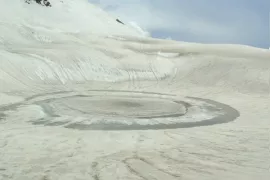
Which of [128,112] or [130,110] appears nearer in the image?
[128,112]

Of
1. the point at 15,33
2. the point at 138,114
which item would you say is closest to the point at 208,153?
the point at 138,114

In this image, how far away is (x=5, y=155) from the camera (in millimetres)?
6746

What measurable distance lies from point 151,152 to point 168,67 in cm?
1719

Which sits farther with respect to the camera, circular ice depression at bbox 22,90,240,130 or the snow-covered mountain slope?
circular ice depression at bbox 22,90,240,130

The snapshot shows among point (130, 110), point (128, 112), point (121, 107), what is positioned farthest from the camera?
point (121, 107)

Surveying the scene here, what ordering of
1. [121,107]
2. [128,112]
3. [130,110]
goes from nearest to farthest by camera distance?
[128,112]
[130,110]
[121,107]

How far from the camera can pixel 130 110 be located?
12.4m

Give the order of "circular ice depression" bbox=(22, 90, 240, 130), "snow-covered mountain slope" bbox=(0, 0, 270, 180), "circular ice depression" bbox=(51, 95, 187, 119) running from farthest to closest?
1. "circular ice depression" bbox=(51, 95, 187, 119)
2. "circular ice depression" bbox=(22, 90, 240, 130)
3. "snow-covered mountain slope" bbox=(0, 0, 270, 180)

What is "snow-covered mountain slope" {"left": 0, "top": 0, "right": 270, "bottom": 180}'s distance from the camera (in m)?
6.47

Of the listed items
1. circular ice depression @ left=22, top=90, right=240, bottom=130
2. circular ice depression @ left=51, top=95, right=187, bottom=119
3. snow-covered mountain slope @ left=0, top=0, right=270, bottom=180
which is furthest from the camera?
circular ice depression @ left=51, top=95, right=187, bottom=119

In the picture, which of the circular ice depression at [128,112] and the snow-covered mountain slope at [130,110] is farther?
the circular ice depression at [128,112]

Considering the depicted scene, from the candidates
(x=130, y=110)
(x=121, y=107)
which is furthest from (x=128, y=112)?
(x=121, y=107)

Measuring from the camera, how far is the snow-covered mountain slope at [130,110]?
6.47 meters

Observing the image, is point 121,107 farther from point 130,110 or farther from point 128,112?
point 128,112
